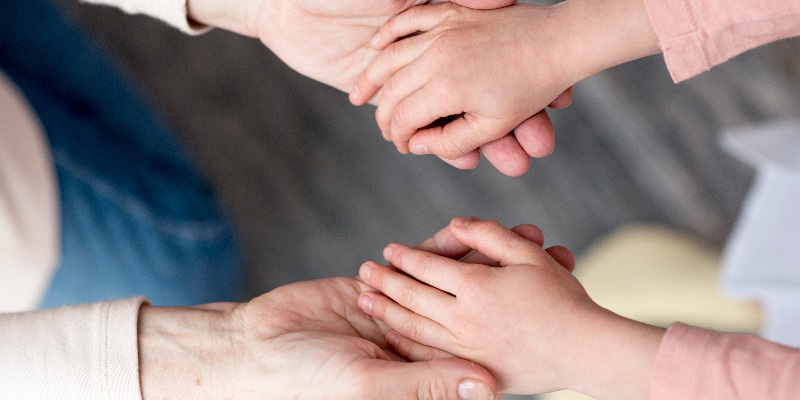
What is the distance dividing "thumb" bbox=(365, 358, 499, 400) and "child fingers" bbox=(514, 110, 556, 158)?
0.31 m

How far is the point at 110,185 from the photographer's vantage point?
1.25 meters

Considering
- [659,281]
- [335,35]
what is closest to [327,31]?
[335,35]

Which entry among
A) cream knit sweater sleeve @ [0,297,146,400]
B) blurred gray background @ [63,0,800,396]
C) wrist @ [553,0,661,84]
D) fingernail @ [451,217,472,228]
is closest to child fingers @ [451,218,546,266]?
fingernail @ [451,217,472,228]

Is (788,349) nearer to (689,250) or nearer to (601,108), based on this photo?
(689,250)

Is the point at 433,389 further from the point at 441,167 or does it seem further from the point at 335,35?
the point at 441,167

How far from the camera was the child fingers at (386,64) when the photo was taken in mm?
964

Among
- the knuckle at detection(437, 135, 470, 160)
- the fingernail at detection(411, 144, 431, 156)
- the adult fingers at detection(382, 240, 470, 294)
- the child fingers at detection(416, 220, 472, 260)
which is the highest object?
the knuckle at detection(437, 135, 470, 160)

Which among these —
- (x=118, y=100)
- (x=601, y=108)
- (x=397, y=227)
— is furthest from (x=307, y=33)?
(x=601, y=108)

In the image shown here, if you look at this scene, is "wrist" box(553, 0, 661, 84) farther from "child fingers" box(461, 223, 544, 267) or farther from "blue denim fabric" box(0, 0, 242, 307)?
"blue denim fabric" box(0, 0, 242, 307)

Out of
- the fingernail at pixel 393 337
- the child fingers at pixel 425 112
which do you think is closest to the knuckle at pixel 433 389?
the fingernail at pixel 393 337

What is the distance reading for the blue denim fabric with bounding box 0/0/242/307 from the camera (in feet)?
4.05

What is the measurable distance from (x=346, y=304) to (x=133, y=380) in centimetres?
25

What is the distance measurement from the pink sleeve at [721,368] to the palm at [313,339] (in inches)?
11.6

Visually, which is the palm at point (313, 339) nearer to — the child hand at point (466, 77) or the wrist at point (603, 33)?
the child hand at point (466, 77)
